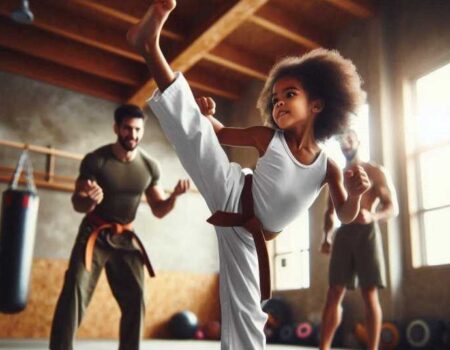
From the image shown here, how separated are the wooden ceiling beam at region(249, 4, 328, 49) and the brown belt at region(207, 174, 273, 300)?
5.25 metres

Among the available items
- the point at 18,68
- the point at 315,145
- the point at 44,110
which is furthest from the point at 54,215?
the point at 315,145

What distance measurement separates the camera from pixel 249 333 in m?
1.74

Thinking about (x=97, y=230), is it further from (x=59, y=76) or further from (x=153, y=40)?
(x=59, y=76)

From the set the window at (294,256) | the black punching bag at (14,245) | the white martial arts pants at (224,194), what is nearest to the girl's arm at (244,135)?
the white martial arts pants at (224,194)

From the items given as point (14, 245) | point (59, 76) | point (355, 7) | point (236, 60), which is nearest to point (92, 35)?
point (59, 76)

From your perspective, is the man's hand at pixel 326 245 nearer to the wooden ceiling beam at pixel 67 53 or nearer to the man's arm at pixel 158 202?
the man's arm at pixel 158 202

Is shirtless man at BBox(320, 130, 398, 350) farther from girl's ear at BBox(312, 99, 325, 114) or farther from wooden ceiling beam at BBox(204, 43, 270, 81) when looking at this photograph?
wooden ceiling beam at BBox(204, 43, 270, 81)

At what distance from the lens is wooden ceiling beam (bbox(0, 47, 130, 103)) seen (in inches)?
309

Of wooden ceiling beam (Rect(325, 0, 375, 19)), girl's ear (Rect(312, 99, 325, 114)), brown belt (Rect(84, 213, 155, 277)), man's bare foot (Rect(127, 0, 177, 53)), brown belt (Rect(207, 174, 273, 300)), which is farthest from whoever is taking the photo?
wooden ceiling beam (Rect(325, 0, 375, 19))

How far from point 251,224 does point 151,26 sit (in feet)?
2.51

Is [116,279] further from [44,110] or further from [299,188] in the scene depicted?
[44,110]

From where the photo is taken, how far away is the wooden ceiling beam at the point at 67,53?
7301mm

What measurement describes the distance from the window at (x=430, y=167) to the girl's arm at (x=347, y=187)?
4163 millimetres

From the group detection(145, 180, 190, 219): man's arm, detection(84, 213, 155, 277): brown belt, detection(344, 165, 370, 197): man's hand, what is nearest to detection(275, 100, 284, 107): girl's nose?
detection(344, 165, 370, 197): man's hand
